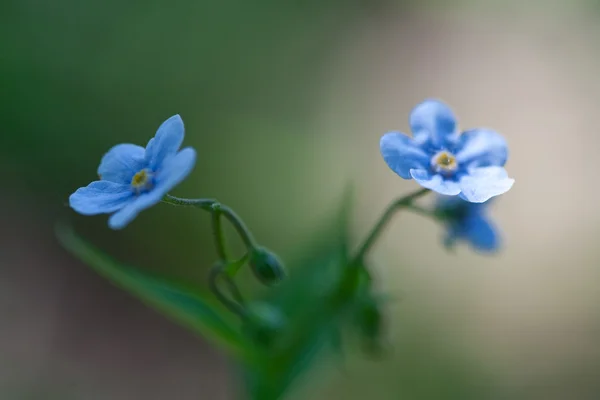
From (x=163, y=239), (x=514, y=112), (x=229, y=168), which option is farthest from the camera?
(x=514, y=112)

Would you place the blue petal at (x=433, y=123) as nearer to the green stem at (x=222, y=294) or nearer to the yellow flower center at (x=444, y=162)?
the yellow flower center at (x=444, y=162)

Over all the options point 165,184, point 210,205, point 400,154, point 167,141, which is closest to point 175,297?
point 210,205

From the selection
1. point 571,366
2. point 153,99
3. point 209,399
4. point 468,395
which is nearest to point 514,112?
point 571,366

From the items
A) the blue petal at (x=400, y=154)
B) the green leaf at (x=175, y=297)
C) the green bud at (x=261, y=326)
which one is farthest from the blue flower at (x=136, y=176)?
the green bud at (x=261, y=326)

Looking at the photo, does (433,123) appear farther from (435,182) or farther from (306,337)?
(306,337)

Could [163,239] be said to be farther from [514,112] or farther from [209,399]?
[514,112]
